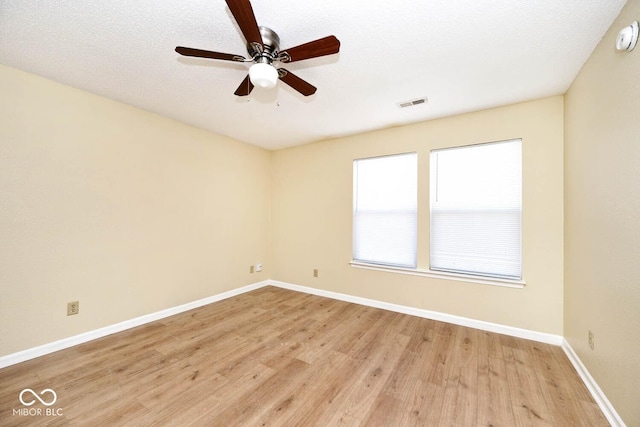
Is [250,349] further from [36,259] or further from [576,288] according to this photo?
[576,288]

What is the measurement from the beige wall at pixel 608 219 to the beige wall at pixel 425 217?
0.28 m

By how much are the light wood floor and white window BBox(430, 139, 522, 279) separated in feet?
2.49

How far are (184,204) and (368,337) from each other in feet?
9.18

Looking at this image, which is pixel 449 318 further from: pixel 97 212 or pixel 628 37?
pixel 97 212

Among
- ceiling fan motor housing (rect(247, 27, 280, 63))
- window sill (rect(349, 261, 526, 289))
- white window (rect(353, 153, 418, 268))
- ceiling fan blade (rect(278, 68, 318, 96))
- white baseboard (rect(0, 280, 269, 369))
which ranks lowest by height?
white baseboard (rect(0, 280, 269, 369))

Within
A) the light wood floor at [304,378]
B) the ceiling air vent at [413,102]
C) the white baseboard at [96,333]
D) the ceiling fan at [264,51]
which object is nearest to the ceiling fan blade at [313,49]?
the ceiling fan at [264,51]

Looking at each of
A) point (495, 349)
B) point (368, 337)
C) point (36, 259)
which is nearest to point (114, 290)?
point (36, 259)

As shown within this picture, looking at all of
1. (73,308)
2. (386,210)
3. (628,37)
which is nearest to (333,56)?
(628,37)

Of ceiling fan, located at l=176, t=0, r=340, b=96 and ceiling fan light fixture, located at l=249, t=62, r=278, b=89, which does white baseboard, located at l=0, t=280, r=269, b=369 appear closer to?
ceiling fan, located at l=176, t=0, r=340, b=96

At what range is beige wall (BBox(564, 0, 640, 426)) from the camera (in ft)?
4.36

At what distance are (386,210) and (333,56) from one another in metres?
2.11

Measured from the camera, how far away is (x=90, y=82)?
7.44 ft

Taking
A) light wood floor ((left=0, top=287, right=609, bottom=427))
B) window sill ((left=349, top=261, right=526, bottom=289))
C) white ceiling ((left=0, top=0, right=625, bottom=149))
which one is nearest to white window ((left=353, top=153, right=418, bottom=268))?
window sill ((left=349, top=261, right=526, bottom=289))

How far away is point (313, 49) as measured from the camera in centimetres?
144
